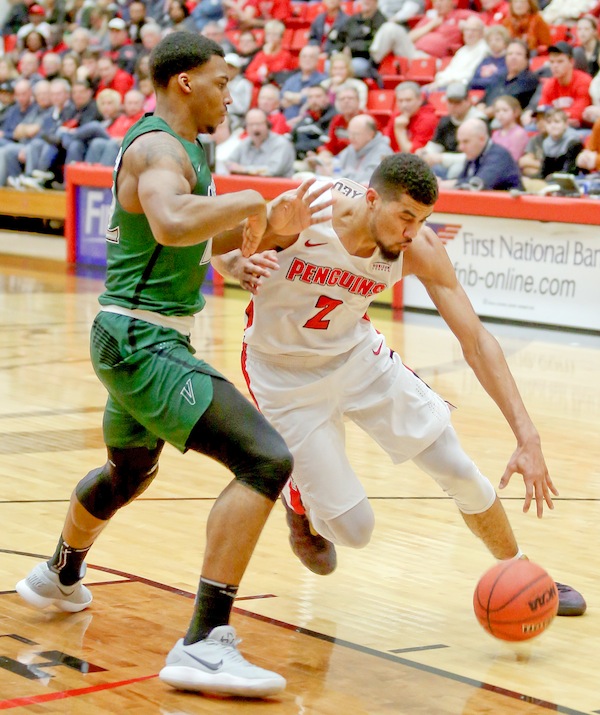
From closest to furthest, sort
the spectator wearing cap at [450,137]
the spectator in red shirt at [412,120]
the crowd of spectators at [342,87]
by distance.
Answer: the crowd of spectators at [342,87], the spectator wearing cap at [450,137], the spectator in red shirt at [412,120]

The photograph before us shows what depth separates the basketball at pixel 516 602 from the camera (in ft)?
13.3

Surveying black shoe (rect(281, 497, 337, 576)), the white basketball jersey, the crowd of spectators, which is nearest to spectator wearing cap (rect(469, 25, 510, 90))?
the crowd of spectators

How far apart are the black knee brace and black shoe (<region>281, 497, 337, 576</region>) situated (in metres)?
0.78

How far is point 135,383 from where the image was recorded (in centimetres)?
393

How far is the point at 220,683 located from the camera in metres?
3.67

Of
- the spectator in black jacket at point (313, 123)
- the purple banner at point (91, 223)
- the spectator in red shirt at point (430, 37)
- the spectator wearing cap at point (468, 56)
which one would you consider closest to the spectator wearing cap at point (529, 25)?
the spectator wearing cap at point (468, 56)

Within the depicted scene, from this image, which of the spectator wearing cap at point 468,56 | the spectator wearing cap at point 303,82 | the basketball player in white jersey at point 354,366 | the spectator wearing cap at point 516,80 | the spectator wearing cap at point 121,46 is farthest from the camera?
the spectator wearing cap at point 121,46

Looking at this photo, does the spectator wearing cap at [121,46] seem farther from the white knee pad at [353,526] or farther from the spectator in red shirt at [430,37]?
the white knee pad at [353,526]

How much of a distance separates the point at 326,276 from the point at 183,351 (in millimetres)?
780

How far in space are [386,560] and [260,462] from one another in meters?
1.66

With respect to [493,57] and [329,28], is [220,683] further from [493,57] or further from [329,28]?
[329,28]

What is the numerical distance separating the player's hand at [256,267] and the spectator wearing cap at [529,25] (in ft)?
39.0

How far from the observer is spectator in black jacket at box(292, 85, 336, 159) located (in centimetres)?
1581

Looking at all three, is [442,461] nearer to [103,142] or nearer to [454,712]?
[454,712]
